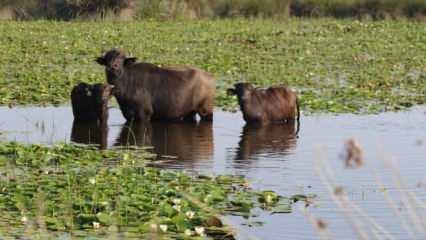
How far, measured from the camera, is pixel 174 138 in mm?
15281

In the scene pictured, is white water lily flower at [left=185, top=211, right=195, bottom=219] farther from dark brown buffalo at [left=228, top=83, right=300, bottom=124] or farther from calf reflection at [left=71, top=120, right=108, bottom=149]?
dark brown buffalo at [left=228, top=83, right=300, bottom=124]

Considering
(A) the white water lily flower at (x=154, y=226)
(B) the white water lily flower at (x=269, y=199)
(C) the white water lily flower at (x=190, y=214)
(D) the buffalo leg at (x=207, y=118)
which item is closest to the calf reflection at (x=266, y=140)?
(D) the buffalo leg at (x=207, y=118)

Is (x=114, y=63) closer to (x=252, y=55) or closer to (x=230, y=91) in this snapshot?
(x=230, y=91)

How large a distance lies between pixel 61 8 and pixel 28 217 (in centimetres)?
2644

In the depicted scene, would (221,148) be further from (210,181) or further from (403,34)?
(403,34)

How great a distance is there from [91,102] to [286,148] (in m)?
3.19

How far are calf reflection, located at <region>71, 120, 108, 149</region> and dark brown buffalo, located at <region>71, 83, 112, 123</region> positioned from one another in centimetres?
9

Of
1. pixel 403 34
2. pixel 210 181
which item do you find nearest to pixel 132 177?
pixel 210 181

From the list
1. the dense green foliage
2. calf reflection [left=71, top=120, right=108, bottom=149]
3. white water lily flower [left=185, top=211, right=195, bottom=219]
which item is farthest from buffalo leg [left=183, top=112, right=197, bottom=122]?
white water lily flower [left=185, top=211, right=195, bottom=219]

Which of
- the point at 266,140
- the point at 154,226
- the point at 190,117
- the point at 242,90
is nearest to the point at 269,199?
the point at 154,226

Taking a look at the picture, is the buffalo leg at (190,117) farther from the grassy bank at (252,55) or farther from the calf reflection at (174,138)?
the grassy bank at (252,55)

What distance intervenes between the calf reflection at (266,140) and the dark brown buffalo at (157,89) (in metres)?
0.92

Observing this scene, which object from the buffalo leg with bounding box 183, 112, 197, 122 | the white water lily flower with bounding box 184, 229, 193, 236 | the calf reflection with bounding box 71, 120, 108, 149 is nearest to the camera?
the white water lily flower with bounding box 184, 229, 193, 236

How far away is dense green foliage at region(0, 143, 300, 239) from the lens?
9070 mm
